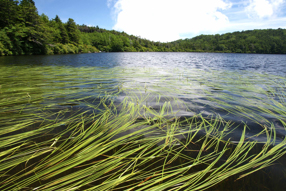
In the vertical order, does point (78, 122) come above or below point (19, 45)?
below

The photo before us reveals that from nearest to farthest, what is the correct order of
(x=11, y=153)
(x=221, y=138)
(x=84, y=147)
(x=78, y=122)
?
(x=11, y=153), (x=84, y=147), (x=221, y=138), (x=78, y=122)

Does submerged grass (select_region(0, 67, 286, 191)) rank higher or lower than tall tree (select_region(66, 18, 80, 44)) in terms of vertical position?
lower

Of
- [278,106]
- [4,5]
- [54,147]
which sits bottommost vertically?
[278,106]

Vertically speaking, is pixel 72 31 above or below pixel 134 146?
above

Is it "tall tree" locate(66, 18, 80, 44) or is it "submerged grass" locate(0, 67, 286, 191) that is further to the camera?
"tall tree" locate(66, 18, 80, 44)

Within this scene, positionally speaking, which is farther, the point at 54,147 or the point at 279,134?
the point at 279,134

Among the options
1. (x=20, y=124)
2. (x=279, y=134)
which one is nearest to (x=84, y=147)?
(x=20, y=124)

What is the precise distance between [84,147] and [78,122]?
795 mm

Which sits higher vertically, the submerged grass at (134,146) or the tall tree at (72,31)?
the tall tree at (72,31)

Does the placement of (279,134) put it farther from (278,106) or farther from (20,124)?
(20,124)

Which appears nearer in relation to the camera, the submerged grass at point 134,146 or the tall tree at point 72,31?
the submerged grass at point 134,146

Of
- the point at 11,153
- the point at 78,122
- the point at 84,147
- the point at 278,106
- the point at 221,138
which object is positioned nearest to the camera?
the point at 11,153

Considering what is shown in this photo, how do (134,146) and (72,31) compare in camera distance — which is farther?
(72,31)

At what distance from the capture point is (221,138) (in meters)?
1.91
